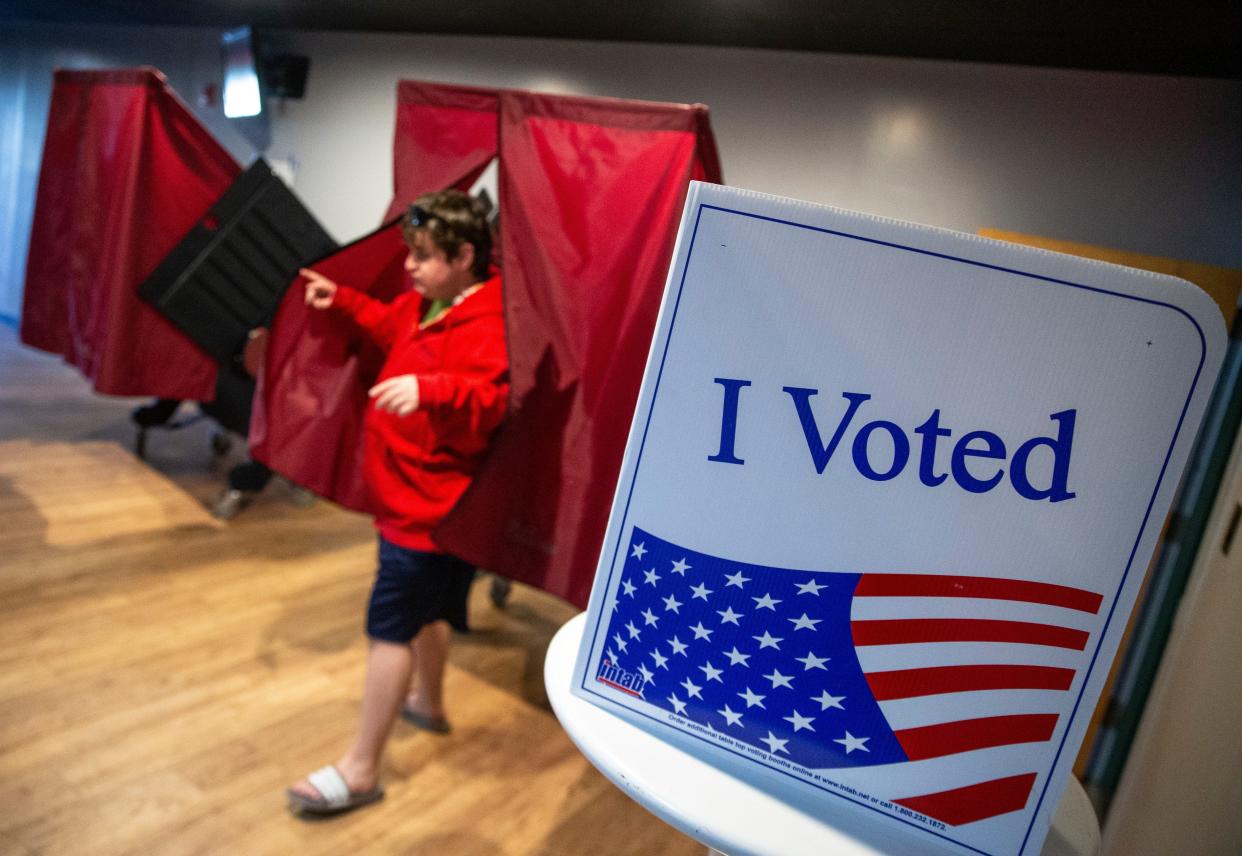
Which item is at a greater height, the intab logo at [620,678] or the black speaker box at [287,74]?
the black speaker box at [287,74]

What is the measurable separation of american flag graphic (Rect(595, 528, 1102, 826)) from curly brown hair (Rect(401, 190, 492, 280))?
124cm

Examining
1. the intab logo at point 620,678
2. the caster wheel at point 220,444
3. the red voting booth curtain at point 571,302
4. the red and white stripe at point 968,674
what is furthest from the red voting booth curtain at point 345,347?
the caster wheel at point 220,444

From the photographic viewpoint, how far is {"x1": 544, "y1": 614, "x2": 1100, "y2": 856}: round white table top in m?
0.58

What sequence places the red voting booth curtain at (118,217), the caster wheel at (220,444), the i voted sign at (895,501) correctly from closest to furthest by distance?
1. the i voted sign at (895,501)
2. the red voting booth curtain at (118,217)
3. the caster wheel at (220,444)

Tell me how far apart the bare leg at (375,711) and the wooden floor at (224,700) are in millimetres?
89

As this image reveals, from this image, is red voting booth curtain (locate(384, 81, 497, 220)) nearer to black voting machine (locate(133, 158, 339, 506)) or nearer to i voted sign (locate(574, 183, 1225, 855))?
black voting machine (locate(133, 158, 339, 506))

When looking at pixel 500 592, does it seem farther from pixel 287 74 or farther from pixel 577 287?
pixel 287 74

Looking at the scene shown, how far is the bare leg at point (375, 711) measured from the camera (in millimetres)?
1774

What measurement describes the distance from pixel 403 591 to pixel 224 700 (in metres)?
0.78

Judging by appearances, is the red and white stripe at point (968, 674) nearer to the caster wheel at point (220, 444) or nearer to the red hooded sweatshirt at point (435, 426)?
the red hooded sweatshirt at point (435, 426)

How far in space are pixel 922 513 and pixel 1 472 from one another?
12.7 ft

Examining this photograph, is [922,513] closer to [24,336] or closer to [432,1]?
[432,1]

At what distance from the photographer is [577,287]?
179 cm

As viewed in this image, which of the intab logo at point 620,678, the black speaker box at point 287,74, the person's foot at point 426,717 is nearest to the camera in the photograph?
the intab logo at point 620,678
